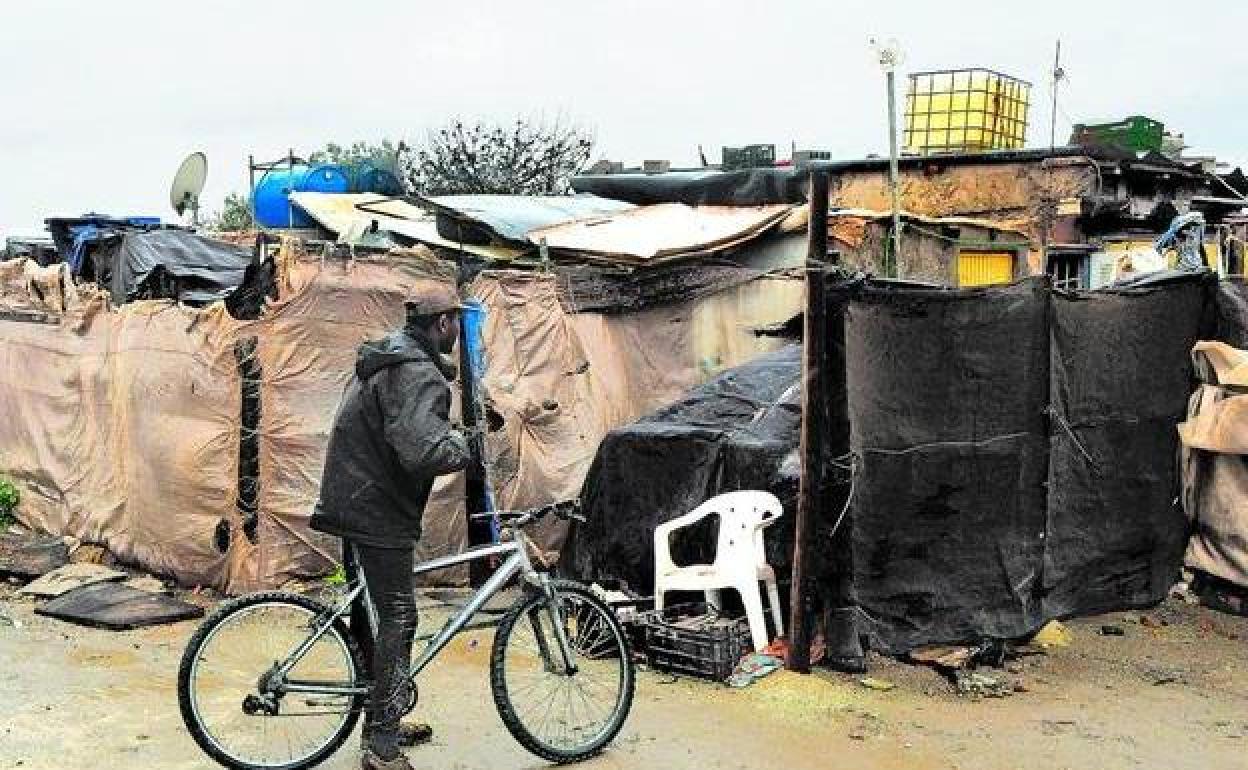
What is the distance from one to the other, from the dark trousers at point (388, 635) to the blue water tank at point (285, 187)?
9222 millimetres

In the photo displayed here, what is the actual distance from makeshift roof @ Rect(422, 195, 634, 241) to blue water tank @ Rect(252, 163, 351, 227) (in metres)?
2.58

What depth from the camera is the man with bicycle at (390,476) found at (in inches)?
200

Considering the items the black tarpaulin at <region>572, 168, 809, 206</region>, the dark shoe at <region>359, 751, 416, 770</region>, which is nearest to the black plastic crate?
the dark shoe at <region>359, 751, 416, 770</region>

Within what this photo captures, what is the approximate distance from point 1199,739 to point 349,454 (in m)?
4.28

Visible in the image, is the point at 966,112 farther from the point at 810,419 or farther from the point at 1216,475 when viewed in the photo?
the point at 810,419

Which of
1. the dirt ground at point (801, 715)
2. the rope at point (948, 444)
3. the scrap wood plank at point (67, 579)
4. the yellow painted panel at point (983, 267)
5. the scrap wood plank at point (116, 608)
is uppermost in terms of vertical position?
the yellow painted panel at point (983, 267)

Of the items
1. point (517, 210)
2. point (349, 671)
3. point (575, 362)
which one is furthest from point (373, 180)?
point (349, 671)

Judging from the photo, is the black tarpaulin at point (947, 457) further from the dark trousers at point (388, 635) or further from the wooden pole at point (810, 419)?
the dark trousers at point (388, 635)

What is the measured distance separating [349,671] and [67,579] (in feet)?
16.1

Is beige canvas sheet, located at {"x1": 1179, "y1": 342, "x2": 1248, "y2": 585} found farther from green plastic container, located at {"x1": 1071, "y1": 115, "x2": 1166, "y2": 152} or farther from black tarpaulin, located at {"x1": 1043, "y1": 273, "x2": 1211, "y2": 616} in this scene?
green plastic container, located at {"x1": 1071, "y1": 115, "x2": 1166, "y2": 152}

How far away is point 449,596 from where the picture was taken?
30.0 feet

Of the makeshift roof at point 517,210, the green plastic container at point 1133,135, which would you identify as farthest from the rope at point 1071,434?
the green plastic container at point 1133,135

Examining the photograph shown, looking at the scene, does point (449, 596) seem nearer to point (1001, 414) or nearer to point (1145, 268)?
point (1001, 414)

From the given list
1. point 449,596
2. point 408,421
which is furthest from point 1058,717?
point 449,596
